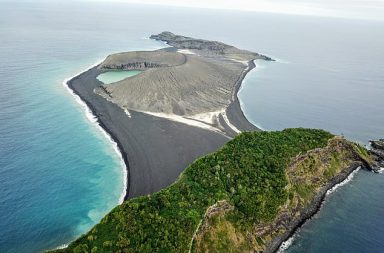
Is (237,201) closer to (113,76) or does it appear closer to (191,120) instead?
(191,120)

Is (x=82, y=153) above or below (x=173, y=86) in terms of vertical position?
below

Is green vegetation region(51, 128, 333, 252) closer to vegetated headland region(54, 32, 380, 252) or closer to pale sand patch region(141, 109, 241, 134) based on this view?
vegetated headland region(54, 32, 380, 252)

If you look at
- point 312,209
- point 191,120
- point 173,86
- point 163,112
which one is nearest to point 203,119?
point 191,120

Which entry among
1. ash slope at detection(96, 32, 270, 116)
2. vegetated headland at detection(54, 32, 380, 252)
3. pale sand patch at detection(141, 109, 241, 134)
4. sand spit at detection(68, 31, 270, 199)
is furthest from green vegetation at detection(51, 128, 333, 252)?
ash slope at detection(96, 32, 270, 116)

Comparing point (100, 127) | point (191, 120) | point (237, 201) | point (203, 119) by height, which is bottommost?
point (100, 127)

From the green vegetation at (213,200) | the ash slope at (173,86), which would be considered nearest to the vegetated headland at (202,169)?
the green vegetation at (213,200)

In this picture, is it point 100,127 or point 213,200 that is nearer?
point 213,200
